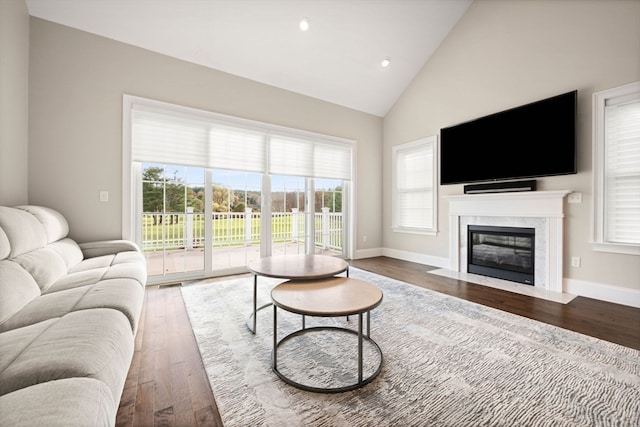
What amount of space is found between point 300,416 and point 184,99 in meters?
3.65

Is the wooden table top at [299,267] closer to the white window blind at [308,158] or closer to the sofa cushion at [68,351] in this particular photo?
the sofa cushion at [68,351]

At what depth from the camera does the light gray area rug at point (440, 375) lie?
127 cm

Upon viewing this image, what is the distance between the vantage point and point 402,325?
2203mm

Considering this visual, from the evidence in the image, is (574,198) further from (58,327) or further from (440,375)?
(58,327)

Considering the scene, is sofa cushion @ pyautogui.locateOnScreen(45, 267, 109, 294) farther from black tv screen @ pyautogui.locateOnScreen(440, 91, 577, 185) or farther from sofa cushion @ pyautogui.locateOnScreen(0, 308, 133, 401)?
black tv screen @ pyautogui.locateOnScreen(440, 91, 577, 185)

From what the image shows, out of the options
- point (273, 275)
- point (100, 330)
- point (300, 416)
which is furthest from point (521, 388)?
point (100, 330)

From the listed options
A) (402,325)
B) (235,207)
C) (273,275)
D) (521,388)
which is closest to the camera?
(521,388)

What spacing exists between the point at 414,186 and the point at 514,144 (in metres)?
1.66

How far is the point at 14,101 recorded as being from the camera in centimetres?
237

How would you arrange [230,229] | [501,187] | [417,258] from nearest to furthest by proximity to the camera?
[501,187] < [230,229] < [417,258]

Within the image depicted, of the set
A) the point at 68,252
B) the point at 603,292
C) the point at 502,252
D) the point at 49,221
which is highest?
the point at 49,221

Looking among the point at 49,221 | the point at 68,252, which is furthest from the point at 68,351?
the point at 49,221

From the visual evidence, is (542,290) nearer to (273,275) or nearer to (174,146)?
(273,275)

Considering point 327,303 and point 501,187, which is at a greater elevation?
point 501,187
